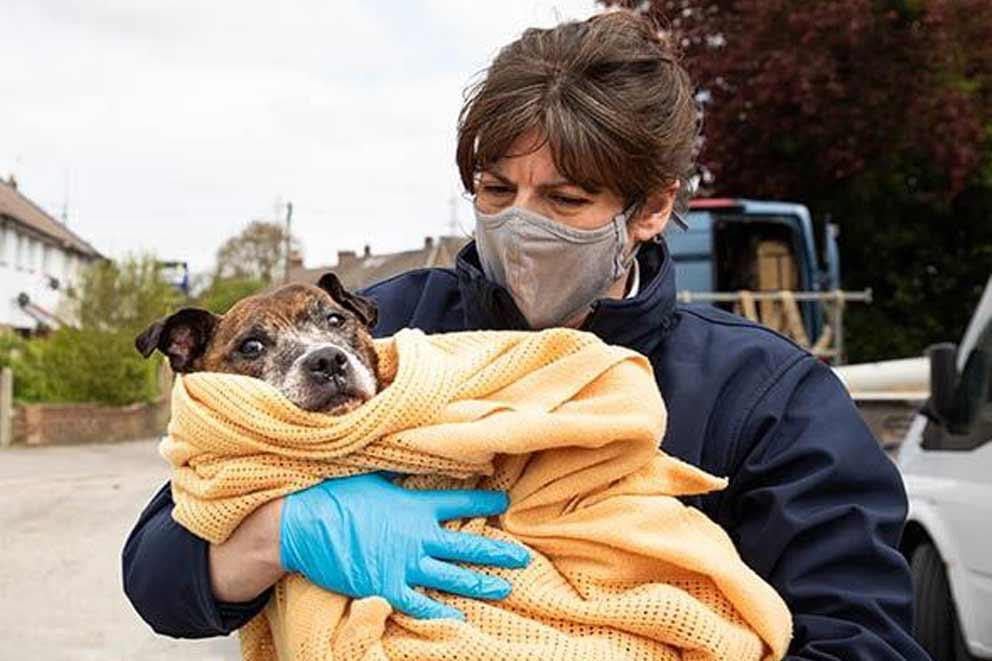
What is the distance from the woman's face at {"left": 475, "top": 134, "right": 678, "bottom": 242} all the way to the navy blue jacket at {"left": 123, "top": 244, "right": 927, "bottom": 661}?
0.18 metres

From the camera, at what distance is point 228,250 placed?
2194 inches

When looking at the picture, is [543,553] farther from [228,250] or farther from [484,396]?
[228,250]

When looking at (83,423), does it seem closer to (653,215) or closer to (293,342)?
(293,342)

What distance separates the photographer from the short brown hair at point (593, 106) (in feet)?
7.79

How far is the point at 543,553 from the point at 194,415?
25.6 inches

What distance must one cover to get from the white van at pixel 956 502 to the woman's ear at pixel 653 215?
3760 mm

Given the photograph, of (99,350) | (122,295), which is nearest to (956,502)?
(99,350)

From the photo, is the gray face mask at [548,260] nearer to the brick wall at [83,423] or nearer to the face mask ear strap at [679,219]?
the face mask ear strap at [679,219]

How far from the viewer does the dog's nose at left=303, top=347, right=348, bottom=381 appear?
92.3 inches

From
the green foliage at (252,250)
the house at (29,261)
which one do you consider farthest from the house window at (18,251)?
the green foliage at (252,250)

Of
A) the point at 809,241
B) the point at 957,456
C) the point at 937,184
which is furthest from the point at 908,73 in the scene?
the point at 957,456

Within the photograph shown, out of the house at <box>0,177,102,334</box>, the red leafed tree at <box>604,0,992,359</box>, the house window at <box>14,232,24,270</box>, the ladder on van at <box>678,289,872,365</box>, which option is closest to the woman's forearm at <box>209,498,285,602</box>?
the ladder on van at <box>678,289,872,365</box>

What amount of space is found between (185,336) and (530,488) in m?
1.11

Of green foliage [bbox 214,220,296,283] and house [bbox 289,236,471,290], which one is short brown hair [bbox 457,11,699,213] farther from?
green foliage [bbox 214,220,296,283]
